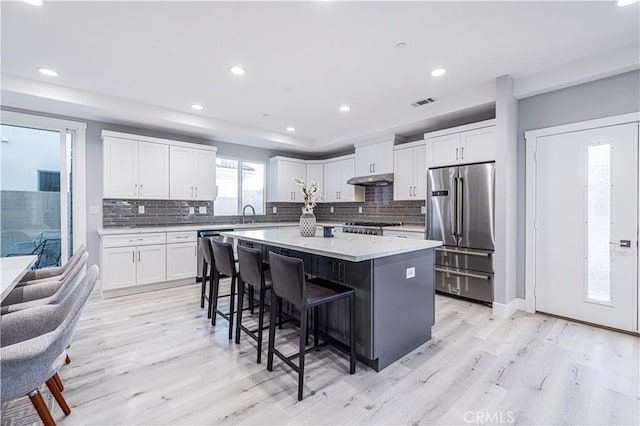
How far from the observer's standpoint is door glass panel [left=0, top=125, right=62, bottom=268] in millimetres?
3727

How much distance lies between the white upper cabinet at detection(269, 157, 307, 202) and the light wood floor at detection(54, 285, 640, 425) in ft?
11.7

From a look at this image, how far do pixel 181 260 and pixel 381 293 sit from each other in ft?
11.6

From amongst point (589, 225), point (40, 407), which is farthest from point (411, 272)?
point (40, 407)

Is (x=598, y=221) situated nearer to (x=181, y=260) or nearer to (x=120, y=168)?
(x=181, y=260)

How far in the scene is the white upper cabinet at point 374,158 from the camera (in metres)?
5.17

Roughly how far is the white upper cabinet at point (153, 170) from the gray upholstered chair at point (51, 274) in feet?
6.19

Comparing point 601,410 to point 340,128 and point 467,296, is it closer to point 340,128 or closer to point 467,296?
point 467,296

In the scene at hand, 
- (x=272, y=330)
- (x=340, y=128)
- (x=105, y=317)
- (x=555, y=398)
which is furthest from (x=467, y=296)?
(x=105, y=317)

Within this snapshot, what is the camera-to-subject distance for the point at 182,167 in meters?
4.84

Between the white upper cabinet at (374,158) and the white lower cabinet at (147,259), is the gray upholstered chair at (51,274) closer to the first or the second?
the white lower cabinet at (147,259)

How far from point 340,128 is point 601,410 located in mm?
4657

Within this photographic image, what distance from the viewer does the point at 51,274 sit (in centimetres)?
273

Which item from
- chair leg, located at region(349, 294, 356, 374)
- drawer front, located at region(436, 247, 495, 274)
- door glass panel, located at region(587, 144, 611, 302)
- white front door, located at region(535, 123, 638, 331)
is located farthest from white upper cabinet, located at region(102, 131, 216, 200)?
door glass panel, located at region(587, 144, 611, 302)

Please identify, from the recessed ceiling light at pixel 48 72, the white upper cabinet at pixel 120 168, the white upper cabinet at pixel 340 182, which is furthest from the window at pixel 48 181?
the white upper cabinet at pixel 340 182
